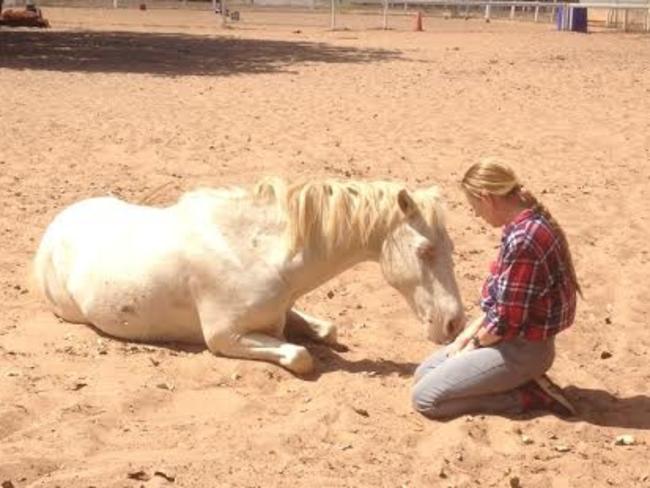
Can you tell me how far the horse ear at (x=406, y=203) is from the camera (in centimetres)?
487

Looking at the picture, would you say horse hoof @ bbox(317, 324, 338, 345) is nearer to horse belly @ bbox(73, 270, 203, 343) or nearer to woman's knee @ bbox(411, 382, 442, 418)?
horse belly @ bbox(73, 270, 203, 343)

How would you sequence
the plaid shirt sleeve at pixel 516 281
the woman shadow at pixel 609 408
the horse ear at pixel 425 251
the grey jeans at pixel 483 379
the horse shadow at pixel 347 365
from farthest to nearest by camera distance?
the horse shadow at pixel 347 365, the horse ear at pixel 425 251, the woman shadow at pixel 609 408, the grey jeans at pixel 483 379, the plaid shirt sleeve at pixel 516 281

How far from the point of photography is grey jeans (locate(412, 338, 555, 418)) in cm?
466

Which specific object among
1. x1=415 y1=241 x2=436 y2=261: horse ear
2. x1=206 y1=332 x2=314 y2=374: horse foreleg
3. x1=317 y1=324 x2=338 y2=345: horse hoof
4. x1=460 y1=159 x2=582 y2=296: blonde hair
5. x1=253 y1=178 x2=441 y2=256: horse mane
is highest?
x1=460 y1=159 x2=582 y2=296: blonde hair

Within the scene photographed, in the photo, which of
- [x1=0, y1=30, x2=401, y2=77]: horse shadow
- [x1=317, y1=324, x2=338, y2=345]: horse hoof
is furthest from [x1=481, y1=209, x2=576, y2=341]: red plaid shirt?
[x1=0, y1=30, x2=401, y2=77]: horse shadow

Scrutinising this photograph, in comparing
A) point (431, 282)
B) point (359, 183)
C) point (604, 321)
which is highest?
point (359, 183)

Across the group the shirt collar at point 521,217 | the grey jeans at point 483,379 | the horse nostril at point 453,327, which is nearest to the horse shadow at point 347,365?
the horse nostril at point 453,327

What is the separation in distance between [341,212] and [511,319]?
1.02 metres

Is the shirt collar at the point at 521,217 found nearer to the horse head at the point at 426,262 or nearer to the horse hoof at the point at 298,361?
the horse head at the point at 426,262

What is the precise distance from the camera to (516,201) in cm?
458

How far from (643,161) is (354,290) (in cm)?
545

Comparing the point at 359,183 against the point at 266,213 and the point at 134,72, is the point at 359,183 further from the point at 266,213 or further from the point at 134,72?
the point at 134,72

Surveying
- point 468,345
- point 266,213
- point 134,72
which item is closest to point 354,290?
point 266,213

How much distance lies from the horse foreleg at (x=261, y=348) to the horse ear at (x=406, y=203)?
887 mm
